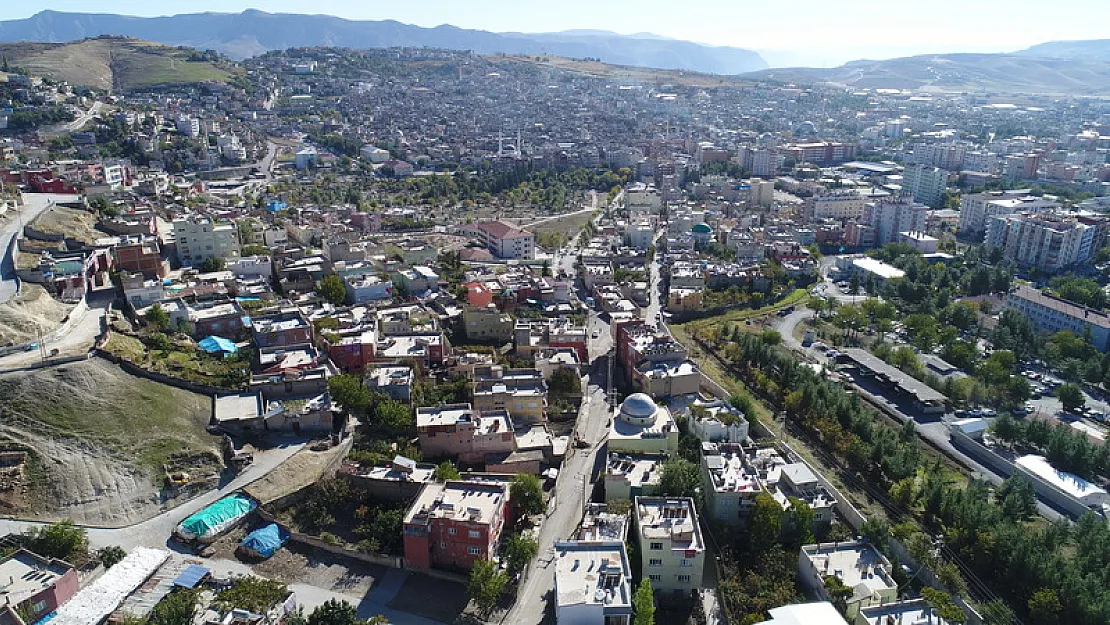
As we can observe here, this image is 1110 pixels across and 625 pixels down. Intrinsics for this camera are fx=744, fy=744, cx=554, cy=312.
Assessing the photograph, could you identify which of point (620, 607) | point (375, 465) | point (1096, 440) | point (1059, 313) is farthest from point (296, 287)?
point (1059, 313)

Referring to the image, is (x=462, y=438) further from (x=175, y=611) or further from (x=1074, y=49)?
(x=1074, y=49)

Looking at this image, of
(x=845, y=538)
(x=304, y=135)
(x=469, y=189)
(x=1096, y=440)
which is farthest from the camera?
(x=304, y=135)

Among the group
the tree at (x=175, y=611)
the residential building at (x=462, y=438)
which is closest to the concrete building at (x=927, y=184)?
the residential building at (x=462, y=438)

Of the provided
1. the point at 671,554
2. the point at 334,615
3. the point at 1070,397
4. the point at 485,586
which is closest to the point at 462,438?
the point at 485,586

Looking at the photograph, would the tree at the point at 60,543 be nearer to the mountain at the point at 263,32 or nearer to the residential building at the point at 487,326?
the residential building at the point at 487,326

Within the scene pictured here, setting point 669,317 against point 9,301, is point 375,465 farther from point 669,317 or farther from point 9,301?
point 669,317
